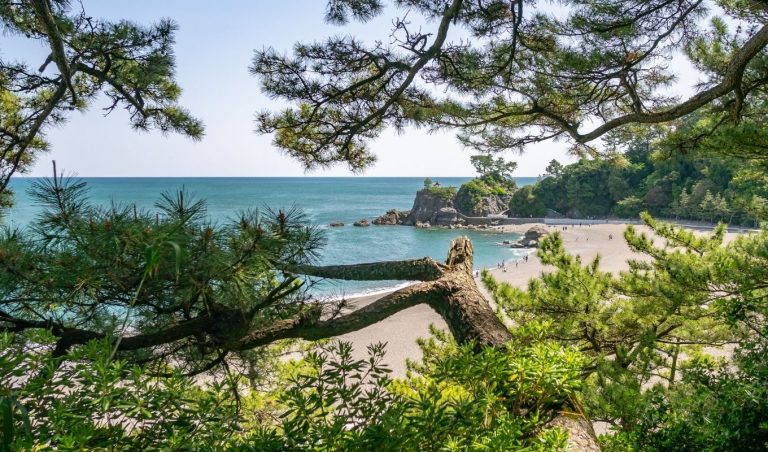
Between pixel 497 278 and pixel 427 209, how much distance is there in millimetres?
20747

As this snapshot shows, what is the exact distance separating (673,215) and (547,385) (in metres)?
37.0

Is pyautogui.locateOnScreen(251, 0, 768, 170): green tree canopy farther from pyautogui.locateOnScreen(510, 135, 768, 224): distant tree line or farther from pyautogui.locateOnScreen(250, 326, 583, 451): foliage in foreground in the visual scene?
pyautogui.locateOnScreen(510, 135, 768, 224): distant tree line

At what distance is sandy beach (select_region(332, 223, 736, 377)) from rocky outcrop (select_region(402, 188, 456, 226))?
5.64 meters

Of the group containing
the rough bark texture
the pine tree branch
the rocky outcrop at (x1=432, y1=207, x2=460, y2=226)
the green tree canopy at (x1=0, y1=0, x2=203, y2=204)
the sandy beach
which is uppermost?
the green tree canopy at (x1=0, y1=0, x2=203, y2=204)

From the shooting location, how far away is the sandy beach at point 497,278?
954 centimetres

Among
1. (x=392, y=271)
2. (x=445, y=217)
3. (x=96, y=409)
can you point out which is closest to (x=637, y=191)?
(x=445, y=217)

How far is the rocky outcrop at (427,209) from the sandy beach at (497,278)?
5637 mm

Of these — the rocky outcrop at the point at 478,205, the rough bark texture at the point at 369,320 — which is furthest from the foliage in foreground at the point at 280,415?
the rocky outcrop at the point at 478,205

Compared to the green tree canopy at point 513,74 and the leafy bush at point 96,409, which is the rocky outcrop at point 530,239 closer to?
the green tree canopy at point 513,74

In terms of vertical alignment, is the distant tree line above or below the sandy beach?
above

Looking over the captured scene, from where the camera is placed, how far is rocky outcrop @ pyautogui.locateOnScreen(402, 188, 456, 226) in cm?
3594

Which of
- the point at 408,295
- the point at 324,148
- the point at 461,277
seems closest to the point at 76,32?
the point at 324,148

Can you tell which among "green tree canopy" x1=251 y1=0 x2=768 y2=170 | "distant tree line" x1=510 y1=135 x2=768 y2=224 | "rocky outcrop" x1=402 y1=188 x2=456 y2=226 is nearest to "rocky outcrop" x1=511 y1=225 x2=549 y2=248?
"distant tree line" x1=510 y1=135 x2=768 y2=224

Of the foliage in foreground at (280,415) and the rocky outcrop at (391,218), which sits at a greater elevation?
the foliage in foreground at (280,415)
